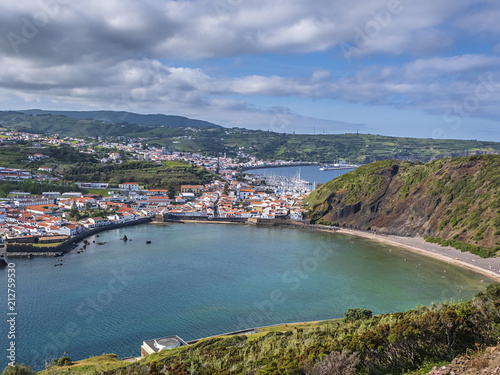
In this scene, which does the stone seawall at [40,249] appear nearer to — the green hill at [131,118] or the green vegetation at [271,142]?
the green vegetation at [271,142]

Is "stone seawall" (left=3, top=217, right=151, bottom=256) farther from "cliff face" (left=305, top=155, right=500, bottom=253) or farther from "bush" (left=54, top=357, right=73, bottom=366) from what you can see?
"cliff face" (left=305, top=155, right=500, bottom=253)

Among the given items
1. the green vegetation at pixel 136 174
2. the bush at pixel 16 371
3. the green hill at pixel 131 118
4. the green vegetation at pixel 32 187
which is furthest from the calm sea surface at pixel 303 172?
the green hill at pixel 131 118

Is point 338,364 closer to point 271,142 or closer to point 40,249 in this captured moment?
point 40,249

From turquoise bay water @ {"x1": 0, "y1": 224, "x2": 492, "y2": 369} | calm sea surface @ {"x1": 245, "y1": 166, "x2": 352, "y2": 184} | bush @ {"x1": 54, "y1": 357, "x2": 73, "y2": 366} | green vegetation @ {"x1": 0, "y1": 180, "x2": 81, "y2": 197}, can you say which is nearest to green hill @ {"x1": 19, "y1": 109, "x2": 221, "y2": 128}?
calm sea surface @ {"x1": 245, "y1": 166, "x2": 352, "y2": 184}

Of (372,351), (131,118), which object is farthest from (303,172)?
(131,118)

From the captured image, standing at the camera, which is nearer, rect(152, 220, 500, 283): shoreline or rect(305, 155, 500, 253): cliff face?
rect(152, 220, 500, 283): shoreline
